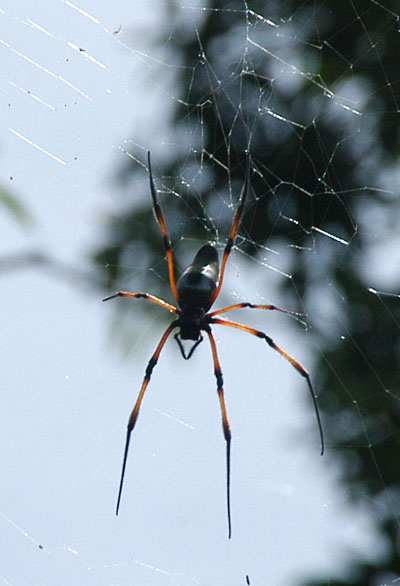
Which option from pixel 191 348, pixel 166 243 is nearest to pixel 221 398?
pixel 191 348

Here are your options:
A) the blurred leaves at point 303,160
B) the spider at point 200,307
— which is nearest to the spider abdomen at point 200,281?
the spider at point 200,307

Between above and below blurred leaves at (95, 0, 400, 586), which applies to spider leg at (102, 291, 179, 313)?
below

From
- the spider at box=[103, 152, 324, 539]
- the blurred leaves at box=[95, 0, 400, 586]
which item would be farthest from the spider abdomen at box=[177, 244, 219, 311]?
the blurred leaves at box=[95, 0, 400, 586]

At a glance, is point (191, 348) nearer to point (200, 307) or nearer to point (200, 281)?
point (200, 307)

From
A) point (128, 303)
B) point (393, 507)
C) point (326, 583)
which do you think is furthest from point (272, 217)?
point (326, 583)

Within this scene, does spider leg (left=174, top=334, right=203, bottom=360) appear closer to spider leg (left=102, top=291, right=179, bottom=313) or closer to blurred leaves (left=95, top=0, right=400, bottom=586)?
spider leg (left=102, top=291, right=179, bottom=313)

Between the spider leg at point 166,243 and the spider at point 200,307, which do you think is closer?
the spider at point 200,307

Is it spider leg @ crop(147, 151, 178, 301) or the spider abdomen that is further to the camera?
spider leg @ crop(147, 151, 178, 301)

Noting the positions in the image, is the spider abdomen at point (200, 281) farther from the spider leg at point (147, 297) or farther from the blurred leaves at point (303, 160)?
the blurred leaves at point (303, 160)

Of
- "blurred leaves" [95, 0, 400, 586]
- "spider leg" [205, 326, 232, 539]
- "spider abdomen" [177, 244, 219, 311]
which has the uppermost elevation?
"blurred leaves" [95, 0, 400, 586]

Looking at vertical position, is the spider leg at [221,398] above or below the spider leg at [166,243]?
below
